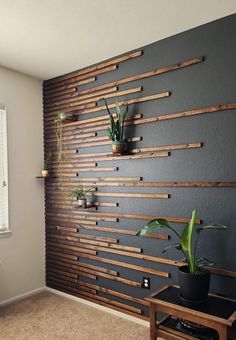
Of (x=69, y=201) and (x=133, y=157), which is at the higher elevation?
(x=133, y=157)

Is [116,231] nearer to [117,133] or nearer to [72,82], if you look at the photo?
[117,133]

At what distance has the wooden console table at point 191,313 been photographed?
1.79m

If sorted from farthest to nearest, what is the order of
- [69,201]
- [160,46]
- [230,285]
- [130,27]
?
[69,201], [160,46], [130,27], [230,285]

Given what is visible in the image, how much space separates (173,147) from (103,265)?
147 cm

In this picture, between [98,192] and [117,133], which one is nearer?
[117,133]

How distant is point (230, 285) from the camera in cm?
221

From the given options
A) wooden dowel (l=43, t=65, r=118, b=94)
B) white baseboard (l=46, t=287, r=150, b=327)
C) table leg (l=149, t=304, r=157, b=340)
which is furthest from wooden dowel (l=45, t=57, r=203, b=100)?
white baseboard (l=46, t=287, r=150, b=327)

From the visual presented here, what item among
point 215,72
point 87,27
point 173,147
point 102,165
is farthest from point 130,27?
point 102,165

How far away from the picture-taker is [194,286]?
1.99 meters

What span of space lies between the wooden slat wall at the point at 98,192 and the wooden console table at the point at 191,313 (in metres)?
0.30

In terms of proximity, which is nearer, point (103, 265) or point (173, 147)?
point (173, 147)

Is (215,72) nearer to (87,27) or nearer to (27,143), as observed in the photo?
(87,27)

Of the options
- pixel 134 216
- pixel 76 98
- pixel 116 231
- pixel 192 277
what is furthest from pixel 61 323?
pixel 76 98

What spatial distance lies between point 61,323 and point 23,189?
5.04ft
